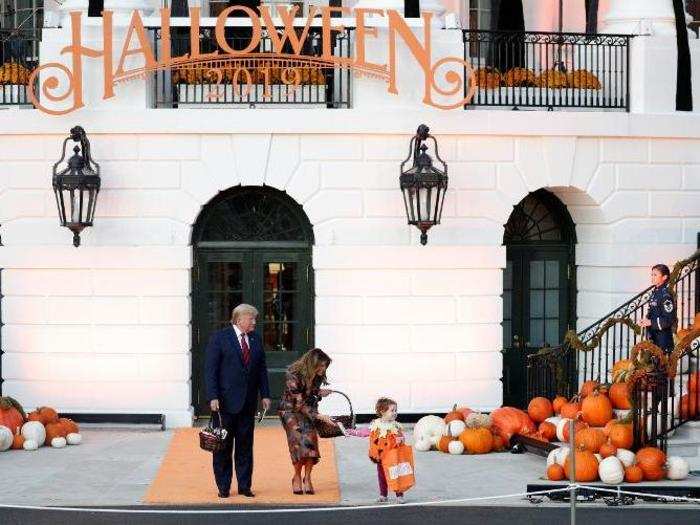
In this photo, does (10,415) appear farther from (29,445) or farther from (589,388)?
(589,388)

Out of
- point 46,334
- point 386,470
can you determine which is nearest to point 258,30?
point 46,334

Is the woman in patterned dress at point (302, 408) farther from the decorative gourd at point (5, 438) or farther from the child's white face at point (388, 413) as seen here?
the decorative gourd at point (5, 438)

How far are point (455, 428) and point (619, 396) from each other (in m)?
1.97

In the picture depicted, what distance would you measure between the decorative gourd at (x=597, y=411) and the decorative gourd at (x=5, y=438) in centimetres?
662

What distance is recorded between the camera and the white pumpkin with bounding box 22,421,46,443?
20656 millimetres

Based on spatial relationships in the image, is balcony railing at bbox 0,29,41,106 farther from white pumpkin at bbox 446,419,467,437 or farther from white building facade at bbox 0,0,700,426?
white pumpkin at bbox 446,419,467,437

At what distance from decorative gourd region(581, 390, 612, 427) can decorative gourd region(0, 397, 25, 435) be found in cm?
666

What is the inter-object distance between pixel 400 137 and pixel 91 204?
401cm

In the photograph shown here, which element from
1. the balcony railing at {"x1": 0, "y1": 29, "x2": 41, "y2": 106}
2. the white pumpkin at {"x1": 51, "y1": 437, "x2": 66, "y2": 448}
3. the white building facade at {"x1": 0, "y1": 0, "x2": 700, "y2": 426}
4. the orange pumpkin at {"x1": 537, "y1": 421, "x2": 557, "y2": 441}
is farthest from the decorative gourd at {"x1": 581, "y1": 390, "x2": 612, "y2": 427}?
the balcony railing at {"x1": 0, "y1": 29, "x2": 41, "y2": 106}

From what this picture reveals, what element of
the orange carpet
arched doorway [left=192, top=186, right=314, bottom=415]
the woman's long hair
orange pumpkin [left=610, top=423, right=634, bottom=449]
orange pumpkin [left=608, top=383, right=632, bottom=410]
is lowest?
the orange carpet

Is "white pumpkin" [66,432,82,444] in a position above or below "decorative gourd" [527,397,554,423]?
below

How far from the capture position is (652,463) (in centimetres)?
1784

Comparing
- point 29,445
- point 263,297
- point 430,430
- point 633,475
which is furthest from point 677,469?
point 29,445

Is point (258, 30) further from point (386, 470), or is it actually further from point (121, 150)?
point (386, 470)
